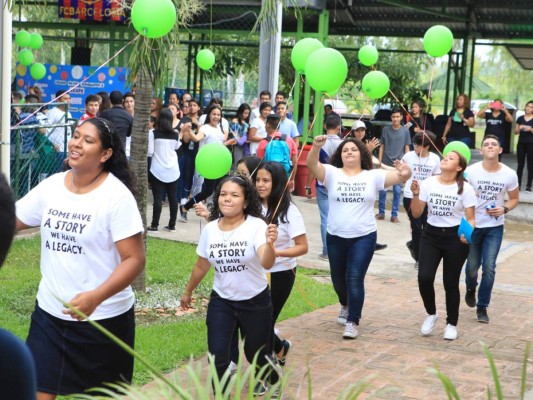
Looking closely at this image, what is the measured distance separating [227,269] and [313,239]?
7674mm

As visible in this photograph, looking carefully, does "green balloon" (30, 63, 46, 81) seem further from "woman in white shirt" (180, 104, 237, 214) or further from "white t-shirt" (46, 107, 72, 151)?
"woman in white shirt" (180, 104, 237, 214)

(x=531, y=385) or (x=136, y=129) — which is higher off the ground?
(x=136, y=129)

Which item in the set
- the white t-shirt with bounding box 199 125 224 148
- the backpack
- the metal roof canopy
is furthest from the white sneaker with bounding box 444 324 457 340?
the metal roof canopy

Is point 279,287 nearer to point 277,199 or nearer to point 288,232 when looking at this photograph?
point 288,232

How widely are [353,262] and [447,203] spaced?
0.95m

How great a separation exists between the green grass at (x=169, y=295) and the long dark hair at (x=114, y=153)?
1.96 meters

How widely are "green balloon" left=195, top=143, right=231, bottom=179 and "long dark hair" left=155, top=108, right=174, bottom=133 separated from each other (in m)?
5.19

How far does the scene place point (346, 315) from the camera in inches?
330

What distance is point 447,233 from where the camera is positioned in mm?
7984

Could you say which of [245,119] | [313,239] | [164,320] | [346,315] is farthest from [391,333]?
[245,119]

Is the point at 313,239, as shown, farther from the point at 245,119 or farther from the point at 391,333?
the point at 391,333

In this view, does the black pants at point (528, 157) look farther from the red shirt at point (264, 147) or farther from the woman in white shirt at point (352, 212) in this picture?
the woman in white shirt at point (352, 212)

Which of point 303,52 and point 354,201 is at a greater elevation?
point 303,52

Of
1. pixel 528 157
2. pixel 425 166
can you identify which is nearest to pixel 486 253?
pixel 425 166
